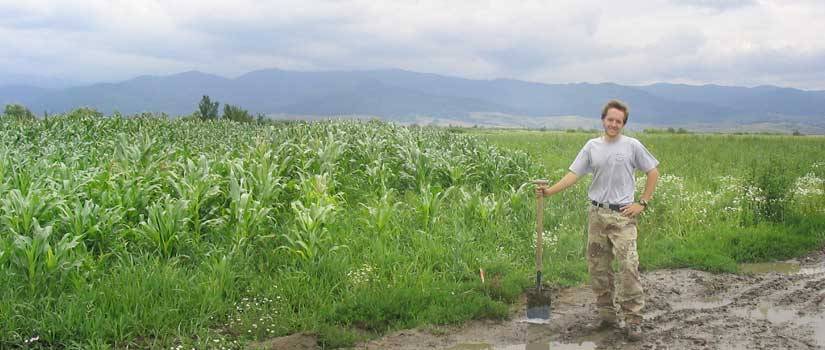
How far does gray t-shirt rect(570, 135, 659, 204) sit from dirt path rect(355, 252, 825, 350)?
4.82 ft

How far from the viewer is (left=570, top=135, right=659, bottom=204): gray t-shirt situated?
20.3 ft

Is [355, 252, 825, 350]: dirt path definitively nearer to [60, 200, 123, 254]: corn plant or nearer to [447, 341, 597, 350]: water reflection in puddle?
[447, 341, 597, 350]: water reflection in puddle

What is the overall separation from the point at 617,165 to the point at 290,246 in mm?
4442

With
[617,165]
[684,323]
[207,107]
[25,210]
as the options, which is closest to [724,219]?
[684,323]

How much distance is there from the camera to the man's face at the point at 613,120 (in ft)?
19.8

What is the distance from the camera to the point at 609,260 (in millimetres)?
6602

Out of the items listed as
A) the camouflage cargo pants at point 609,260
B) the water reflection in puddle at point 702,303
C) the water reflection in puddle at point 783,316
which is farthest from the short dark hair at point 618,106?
the water reflection in puddle at point 783,316

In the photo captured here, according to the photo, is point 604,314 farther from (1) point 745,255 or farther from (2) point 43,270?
(2) point 43,270

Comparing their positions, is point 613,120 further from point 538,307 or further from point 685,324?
point 685,324

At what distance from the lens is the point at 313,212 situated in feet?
27.0

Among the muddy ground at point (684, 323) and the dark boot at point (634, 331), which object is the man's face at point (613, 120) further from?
the muddy ground at point (684, 323)

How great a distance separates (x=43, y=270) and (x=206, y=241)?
2.02m

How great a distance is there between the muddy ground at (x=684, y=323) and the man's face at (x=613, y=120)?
7.01 feet

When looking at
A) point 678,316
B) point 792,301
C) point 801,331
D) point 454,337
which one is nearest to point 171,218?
point 454,337
